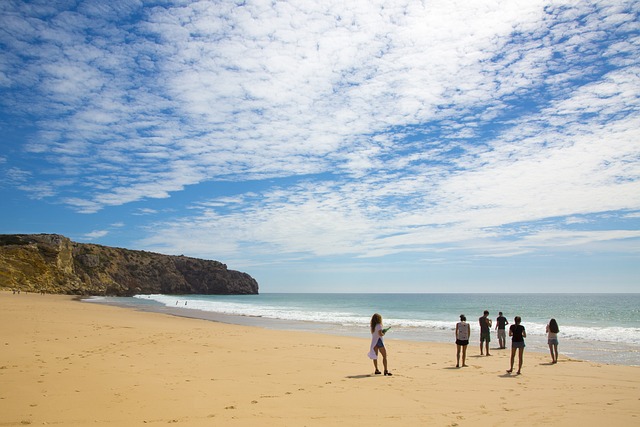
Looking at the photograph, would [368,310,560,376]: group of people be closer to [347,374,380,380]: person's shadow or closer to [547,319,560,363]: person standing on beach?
[547,319,560,363]: person standing on beach

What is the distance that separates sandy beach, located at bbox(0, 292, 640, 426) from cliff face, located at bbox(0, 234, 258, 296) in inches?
2360

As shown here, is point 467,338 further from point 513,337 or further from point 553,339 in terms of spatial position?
point 553,339

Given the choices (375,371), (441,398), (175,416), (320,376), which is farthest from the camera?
(375,371)

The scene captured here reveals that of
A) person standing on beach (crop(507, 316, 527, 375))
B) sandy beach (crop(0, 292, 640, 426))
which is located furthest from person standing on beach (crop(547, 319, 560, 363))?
person standing on beach (crop(507, 316, 527, 375))

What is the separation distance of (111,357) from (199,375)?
3.41m

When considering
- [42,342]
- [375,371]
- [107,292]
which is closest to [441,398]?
[375,371]

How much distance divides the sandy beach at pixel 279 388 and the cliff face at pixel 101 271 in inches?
2360

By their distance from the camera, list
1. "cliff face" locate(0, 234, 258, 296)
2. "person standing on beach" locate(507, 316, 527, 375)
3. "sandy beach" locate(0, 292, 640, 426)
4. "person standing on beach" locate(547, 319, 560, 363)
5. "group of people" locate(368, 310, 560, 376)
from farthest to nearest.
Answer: "cliff face" locate(0, 234, 258, 296) < "person standing on beach" locate(547, 319, 560, 363) < "person standing on beach" locate(507, 316, 527, 375) < "group of people" locate(368, 310, 560, 376) < "sandy beach" locate(0, 292, 640, 426)

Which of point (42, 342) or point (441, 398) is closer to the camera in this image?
point (441, 398)

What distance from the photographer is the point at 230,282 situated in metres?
148

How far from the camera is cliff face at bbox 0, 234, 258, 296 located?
211ft

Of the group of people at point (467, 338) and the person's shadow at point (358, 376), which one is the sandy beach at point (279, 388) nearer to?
the person's shadow at point (358, 376)

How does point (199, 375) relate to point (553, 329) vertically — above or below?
below

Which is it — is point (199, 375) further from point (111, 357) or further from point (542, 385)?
point (542, 385)
